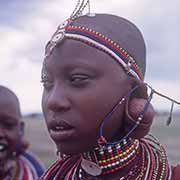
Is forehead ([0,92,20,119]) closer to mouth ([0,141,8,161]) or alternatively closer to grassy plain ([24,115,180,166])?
mouth ([0,141,8,161])

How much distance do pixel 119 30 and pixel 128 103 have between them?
33 centimetres

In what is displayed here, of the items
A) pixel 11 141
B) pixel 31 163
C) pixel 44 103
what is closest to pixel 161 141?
pixel 31 163

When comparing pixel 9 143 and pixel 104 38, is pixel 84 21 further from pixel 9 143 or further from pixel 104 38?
Answer: pixel 9 143

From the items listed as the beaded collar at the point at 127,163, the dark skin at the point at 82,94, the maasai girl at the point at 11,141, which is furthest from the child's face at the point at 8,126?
the dark skin at the point at 82,94

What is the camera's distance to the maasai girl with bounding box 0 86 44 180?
4.66 m

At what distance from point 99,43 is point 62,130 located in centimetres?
41

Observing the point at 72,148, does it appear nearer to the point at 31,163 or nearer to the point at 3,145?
the point at 3,145

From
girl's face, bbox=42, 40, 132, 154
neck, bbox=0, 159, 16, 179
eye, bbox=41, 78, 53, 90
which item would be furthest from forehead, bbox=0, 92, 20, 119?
girl's face, bbox=42, 40, 132, 154

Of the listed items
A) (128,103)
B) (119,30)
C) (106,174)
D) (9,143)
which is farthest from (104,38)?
(9,143)

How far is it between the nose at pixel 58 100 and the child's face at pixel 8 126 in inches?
66.6

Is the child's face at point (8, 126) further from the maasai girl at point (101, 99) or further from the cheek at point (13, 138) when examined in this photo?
the maasai girl at point (101, 99)

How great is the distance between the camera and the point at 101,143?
3.00 metres

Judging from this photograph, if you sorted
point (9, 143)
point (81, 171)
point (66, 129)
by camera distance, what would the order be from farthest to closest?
point (9, 143)
point (81, 171)
point (66, 129)

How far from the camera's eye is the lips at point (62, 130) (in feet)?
9.62
